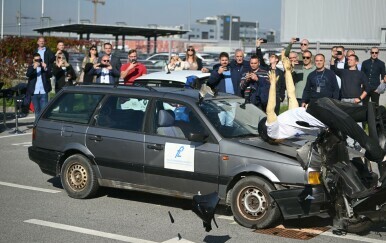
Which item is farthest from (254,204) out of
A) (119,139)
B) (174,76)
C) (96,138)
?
(174,76)

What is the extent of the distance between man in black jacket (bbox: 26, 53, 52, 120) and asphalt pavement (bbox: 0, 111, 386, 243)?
5397 millimetres

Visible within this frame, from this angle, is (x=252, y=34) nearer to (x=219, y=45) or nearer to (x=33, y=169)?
(x=219, y=45)

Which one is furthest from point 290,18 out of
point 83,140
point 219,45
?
point 219,45

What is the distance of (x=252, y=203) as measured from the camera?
7480mm

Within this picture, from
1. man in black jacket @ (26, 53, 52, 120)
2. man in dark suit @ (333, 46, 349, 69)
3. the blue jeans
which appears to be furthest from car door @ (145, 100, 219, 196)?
the blue jeans

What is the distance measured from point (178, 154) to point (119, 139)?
36.1 inches

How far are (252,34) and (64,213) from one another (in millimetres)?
147825

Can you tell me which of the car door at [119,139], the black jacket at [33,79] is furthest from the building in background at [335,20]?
the car door at [119,139]

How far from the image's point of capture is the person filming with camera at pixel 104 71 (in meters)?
13.9

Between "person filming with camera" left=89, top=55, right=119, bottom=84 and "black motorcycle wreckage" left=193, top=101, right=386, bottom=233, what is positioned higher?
"person filming with camera" left=89, top=55, right=119, bottom=84

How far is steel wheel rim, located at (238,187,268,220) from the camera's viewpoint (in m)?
7.40

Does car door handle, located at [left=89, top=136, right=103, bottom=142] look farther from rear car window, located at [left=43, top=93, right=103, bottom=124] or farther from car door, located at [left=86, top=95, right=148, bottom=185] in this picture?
rear car window, located at [left=43, top=93, right=103, bottom=124]

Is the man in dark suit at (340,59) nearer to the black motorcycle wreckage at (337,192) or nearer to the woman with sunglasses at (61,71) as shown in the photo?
the woman with sunglasses at (61,71)

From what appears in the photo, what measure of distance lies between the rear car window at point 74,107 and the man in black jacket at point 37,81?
19.1 feet
